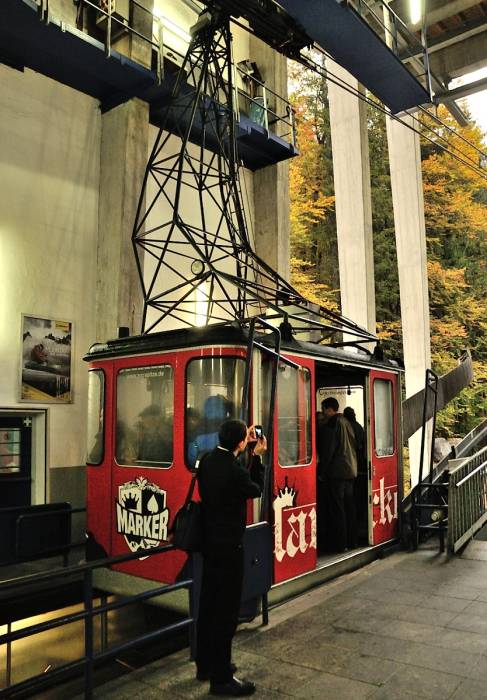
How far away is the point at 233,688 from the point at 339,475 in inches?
148

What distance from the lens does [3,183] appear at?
8641mm

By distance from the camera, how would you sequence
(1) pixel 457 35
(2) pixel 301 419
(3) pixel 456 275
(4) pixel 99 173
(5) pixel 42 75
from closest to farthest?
(2) pixel 301 419
(5) pixel 42 75
(4) pixel 99 173
(1) pixel 457 35
(3) pixel 456 275

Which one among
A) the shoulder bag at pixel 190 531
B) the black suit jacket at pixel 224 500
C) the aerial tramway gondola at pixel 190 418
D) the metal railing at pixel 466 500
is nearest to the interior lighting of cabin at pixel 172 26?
the aerial tramway gondola at pixel 190 418

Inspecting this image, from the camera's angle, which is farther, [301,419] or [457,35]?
[457,35]

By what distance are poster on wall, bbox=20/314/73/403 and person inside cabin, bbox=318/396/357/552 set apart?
4120mm

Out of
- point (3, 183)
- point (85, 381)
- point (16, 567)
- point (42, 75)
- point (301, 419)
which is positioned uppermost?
point (42, 75)

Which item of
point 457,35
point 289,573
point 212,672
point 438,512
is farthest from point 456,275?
point 212,672

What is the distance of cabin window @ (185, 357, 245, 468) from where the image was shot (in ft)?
17.6

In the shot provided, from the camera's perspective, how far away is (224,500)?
13.3ft

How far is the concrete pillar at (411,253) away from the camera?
53.5 feet

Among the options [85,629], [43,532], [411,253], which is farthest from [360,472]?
[411,253]

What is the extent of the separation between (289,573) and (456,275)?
20.0 m

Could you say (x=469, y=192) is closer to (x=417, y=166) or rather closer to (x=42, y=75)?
(x=417, y=166)

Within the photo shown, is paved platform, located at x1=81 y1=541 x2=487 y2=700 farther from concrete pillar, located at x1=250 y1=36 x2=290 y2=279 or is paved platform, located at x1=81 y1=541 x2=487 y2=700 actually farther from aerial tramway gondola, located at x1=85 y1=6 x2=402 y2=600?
concrete pillar, located at x1=250 y1=36 x2=290 y2=279
